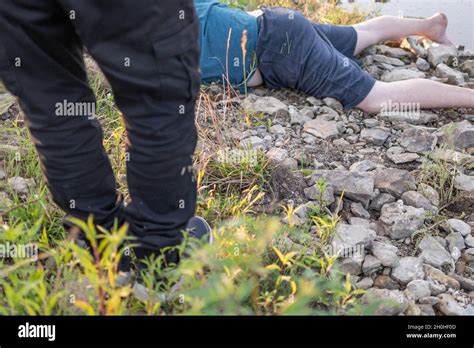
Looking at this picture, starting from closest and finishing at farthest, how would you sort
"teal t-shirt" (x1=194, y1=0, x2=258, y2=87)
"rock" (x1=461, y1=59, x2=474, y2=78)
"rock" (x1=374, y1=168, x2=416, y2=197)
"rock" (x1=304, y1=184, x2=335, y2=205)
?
1. "rock" (x1=304, y1=184, x2=335, y2=205)
2. "rock" (x1=374, y1=168, x2=416, y2=197)
3. "teal t-shirt" (x1=194, y1=0, x2=258, y2=87)
4. "rock" (x1=461, y1=59, x2=474, y2=78)

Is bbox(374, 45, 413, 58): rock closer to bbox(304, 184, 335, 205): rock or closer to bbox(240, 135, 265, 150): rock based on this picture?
bbox(240, 135, 265, 150): rock

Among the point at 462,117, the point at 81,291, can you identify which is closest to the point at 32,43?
the point at 81,291

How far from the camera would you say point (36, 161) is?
2395mm

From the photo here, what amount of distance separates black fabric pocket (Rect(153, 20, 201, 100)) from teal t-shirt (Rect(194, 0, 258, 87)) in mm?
1645

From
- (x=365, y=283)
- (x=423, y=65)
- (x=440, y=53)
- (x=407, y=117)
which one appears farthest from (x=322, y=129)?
(x=440, y=53)

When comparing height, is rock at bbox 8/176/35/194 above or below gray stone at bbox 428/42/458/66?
→ below

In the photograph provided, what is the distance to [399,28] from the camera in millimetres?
3857

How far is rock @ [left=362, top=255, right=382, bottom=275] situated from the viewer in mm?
2064

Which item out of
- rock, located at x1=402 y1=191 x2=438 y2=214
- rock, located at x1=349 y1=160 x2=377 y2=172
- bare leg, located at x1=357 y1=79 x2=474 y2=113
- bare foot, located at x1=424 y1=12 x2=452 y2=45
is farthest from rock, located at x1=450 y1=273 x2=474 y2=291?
bare foot, located at x1=424 y1=12 x2=452 y2=45

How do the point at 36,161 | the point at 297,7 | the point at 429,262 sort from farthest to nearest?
1. the point at 297,7
2. the point at 36,161
3. the point at 429,262

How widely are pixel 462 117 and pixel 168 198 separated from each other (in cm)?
214

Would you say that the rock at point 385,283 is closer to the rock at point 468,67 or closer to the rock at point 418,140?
the rock at point 418,140

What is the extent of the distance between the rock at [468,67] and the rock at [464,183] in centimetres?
136
